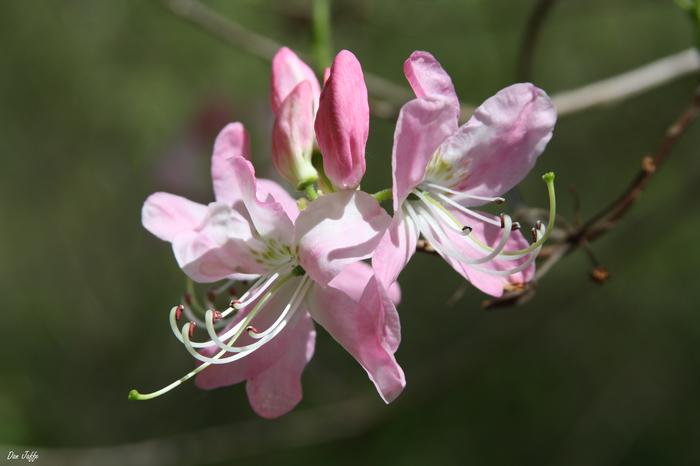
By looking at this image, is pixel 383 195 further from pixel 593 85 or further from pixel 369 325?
pixel 593 85

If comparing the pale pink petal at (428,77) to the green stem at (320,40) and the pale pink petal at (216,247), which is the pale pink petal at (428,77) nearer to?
the pale pink petal at (216,247)

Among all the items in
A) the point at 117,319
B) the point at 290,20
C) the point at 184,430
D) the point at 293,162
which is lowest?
the point at 184,430

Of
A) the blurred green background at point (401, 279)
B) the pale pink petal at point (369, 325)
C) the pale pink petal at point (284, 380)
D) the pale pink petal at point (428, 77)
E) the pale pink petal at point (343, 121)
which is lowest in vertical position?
the blurred green background at point (401, 279)

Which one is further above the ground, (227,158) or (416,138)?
(416,138)

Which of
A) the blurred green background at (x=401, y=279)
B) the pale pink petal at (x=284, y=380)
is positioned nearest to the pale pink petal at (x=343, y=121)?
the pale pink petal at (x=284, y=380)

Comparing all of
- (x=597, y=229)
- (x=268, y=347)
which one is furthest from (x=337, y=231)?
(x=597, y=229)

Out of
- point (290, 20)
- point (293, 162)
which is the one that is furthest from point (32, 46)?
point (293, 162)

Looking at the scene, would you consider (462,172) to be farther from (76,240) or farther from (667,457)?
(76,240)
